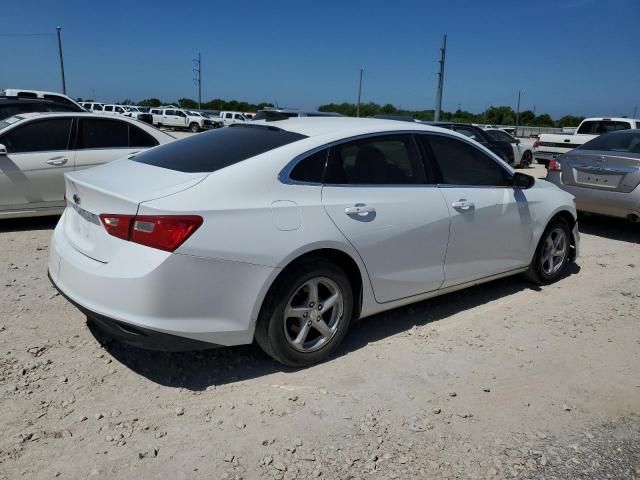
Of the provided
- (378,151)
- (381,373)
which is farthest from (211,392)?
(378,151)

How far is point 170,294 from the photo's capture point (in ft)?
9.62

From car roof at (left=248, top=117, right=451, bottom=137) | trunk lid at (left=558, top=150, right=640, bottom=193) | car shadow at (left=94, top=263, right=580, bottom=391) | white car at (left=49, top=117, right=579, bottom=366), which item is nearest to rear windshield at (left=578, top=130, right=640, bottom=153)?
trunk lid at (left=558, top=150, right=640, bottom=193)

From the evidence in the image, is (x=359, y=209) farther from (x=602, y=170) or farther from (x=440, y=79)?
(x=440, y=79)

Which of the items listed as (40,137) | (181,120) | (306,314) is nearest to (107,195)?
(306,314)

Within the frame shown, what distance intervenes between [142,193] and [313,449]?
1.65 meters

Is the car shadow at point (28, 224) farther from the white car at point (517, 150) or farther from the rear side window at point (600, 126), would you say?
the white car at point (517, 150)

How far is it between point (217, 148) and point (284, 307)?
1.19m

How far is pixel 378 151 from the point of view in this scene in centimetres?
396

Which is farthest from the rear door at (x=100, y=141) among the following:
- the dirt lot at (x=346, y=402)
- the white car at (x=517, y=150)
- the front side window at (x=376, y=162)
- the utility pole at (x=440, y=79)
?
the utility pole at (x=440, y=79)

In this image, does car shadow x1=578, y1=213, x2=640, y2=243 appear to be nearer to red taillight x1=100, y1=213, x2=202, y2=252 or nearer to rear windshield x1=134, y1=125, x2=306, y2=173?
rear windshield x1=134, y1=125, x2=306, y2=173

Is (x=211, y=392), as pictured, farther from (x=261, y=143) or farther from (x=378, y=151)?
(x=378, y=151)

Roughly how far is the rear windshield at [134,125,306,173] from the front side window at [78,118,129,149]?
11.8 feet

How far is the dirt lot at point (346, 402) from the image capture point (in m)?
2.69

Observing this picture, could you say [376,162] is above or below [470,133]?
above
